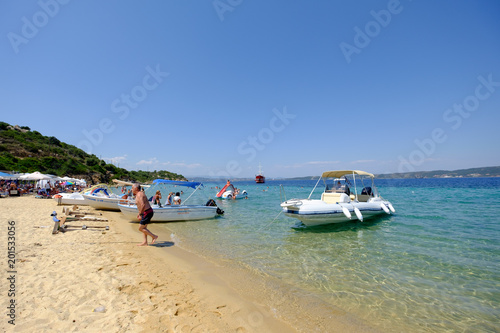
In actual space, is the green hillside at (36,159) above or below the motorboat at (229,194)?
above

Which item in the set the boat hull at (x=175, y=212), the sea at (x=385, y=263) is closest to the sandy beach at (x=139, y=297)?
the sea at (x=385, y=263)

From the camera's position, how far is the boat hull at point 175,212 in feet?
42.8

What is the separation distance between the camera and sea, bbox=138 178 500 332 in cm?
450

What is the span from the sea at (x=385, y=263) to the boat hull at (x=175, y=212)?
714 millimetres

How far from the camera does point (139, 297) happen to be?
426cm

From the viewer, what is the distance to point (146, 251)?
A: 7.54 m

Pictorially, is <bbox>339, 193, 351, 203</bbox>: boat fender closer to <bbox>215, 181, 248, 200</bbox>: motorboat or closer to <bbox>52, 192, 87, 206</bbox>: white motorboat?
<bbox>215, 181, 248, 200</bbox>: motorboat

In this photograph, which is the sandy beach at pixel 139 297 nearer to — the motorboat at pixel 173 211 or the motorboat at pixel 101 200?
the motorboat at pixel 173 211

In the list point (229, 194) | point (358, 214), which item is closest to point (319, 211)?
point (358, 214)

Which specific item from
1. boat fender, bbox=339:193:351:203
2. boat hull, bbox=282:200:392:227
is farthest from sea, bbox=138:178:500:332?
boat fender, bbox=339:193:351:203

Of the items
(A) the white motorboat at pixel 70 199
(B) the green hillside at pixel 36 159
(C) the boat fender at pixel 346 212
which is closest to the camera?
(C) the boat fender at pixel 346 212

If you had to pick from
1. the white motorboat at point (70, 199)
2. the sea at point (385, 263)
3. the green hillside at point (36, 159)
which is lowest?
the sea at point (385, 263)

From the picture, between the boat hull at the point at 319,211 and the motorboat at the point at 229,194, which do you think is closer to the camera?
the boat hull at the point at 319,211

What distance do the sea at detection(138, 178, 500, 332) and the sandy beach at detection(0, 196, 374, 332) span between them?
2.71ft
